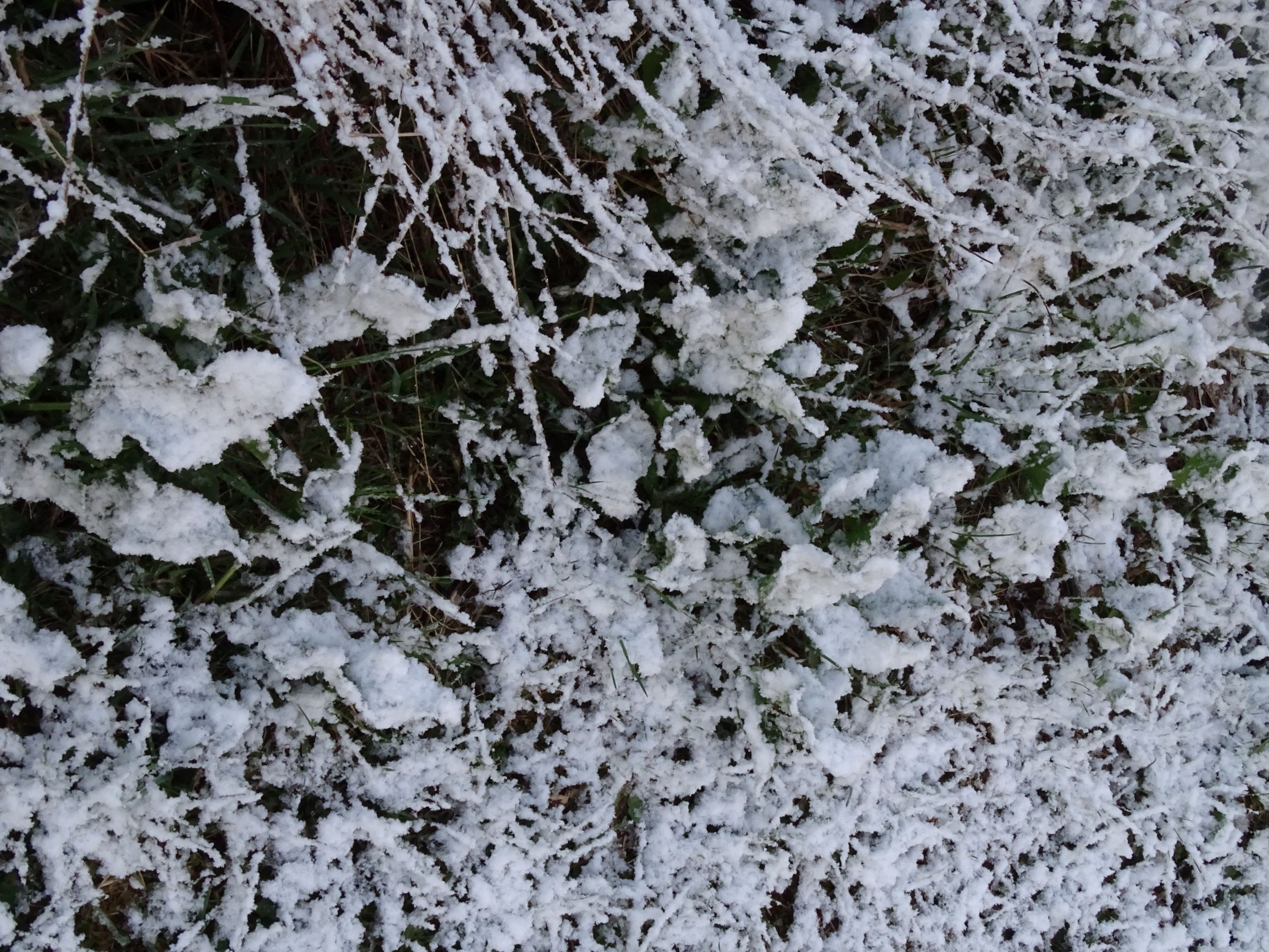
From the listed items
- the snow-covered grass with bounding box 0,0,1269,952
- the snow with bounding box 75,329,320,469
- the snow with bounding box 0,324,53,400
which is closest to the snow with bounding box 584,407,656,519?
→ the snow-covered grass with bounding box 0,0,1269,952

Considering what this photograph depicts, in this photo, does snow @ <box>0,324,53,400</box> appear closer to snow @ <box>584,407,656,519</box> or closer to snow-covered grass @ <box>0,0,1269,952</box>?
snow-covered grass @ <box>0,0,1269,952</box>

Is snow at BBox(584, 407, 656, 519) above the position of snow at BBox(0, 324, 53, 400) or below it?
below

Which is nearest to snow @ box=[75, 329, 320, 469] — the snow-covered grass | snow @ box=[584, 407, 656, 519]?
the snow-covered grass

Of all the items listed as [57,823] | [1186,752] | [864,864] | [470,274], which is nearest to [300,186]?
[470,274]

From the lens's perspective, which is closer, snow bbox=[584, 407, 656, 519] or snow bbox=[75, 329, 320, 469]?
snow bbox=[75, 329, 320, 469]

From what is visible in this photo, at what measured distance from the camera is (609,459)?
1631 mm

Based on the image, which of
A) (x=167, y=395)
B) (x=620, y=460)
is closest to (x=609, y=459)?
(x=620, y=460)

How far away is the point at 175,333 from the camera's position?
138 cm

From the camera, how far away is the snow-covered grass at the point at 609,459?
1.38m

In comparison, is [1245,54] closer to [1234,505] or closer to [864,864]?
[1234,505]

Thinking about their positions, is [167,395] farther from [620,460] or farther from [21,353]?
[620,460]

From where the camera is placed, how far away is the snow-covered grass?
1.38m

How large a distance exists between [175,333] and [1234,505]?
7.22ft

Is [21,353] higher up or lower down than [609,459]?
higher up
